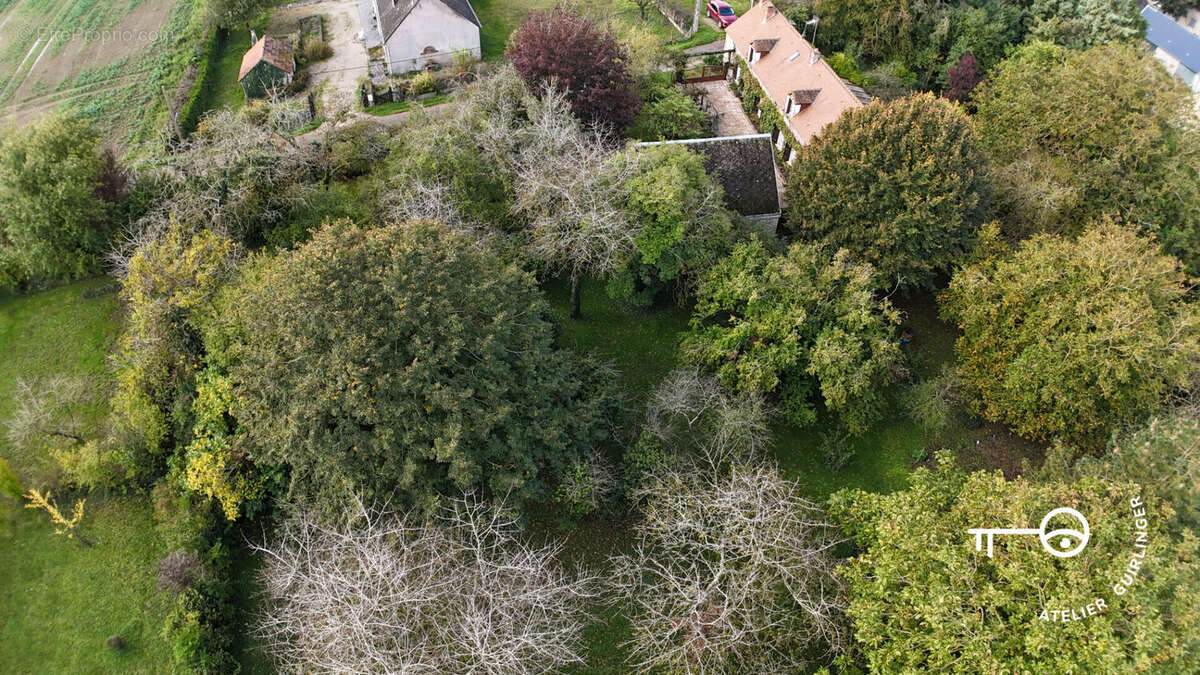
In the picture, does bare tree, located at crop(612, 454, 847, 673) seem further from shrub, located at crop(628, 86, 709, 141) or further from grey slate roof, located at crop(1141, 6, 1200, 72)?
grey slate roof, located at crop(1141, 6, 1200, 72)

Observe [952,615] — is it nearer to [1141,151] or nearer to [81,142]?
[1141,151]

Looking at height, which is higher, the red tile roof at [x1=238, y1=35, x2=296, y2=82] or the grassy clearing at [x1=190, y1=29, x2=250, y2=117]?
the red tile roof at [x1=238, y1=35, x2=296, y2=82]

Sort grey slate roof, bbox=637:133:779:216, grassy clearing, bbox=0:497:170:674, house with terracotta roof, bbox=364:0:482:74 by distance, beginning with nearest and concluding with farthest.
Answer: grassy clearing, bbox=0:497:170:674, grey slate roof, bbox=637:133:779:216, house with terracotta roof, bbox=364:0:482:74

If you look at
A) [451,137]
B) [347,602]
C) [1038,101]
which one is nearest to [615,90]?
Answer: [451,137]

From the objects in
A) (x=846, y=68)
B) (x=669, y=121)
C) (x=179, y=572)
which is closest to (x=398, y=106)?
(x=669, y=121)

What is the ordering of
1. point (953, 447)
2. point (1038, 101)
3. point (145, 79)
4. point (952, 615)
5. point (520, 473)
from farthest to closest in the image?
1. point (145, 79)
2. point (1038, 101)
3. point (953, 447)
4. point (520, 473)
5. point (952, 615)

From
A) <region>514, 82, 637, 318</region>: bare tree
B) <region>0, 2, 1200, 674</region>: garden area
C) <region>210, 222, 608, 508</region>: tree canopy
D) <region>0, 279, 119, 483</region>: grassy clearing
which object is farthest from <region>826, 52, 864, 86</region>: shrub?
<region>0, 279, 119, 483</region>: grassy clearing

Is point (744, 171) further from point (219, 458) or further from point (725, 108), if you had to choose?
point (219, 458)
